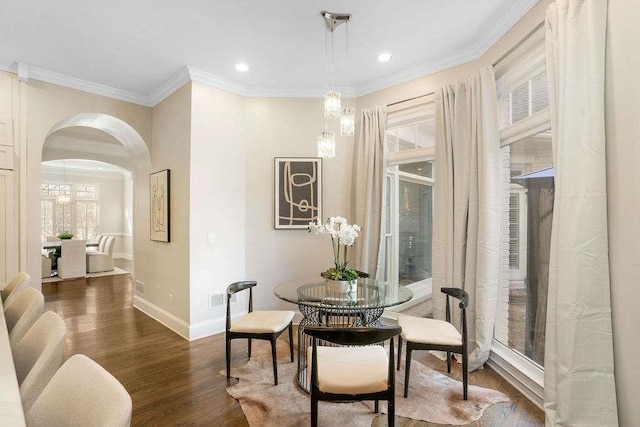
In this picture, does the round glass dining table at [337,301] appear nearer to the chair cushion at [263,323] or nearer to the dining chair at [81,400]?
the chair cushion at [263,323]

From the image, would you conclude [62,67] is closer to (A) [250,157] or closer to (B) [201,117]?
(B) [201,117]

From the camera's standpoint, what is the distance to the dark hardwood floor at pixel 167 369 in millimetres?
2209

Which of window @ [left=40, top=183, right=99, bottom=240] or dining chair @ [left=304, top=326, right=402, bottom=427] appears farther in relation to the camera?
window @ [left=40, top=183, right=99, bottom=240]

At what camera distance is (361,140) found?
3896 millimetres

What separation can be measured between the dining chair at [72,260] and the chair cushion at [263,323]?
6.34m

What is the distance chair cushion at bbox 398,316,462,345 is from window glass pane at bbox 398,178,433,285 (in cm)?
137

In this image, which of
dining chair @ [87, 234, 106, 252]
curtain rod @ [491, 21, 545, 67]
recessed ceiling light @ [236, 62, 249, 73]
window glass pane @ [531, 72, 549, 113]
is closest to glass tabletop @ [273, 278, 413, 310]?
window glass pane @ [531, 72, 549, 113]

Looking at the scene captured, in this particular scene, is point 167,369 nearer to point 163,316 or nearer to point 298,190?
point 163,316

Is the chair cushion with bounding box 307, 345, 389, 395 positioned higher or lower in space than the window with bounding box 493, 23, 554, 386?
lower

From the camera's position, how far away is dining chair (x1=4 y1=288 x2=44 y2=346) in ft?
5.64

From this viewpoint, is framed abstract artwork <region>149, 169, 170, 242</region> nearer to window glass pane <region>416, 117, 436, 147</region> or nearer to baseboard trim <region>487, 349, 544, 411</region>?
window glass pane <region>416, 117, 436, 147</region>

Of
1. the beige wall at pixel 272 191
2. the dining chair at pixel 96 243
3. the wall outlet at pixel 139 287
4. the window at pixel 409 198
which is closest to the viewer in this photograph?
the window at pixel 409 198

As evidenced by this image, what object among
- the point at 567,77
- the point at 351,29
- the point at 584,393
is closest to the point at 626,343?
the point at 584,393

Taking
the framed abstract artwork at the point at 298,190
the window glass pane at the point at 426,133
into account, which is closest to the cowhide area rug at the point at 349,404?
the framed abstract artwork at the point at 298,190
